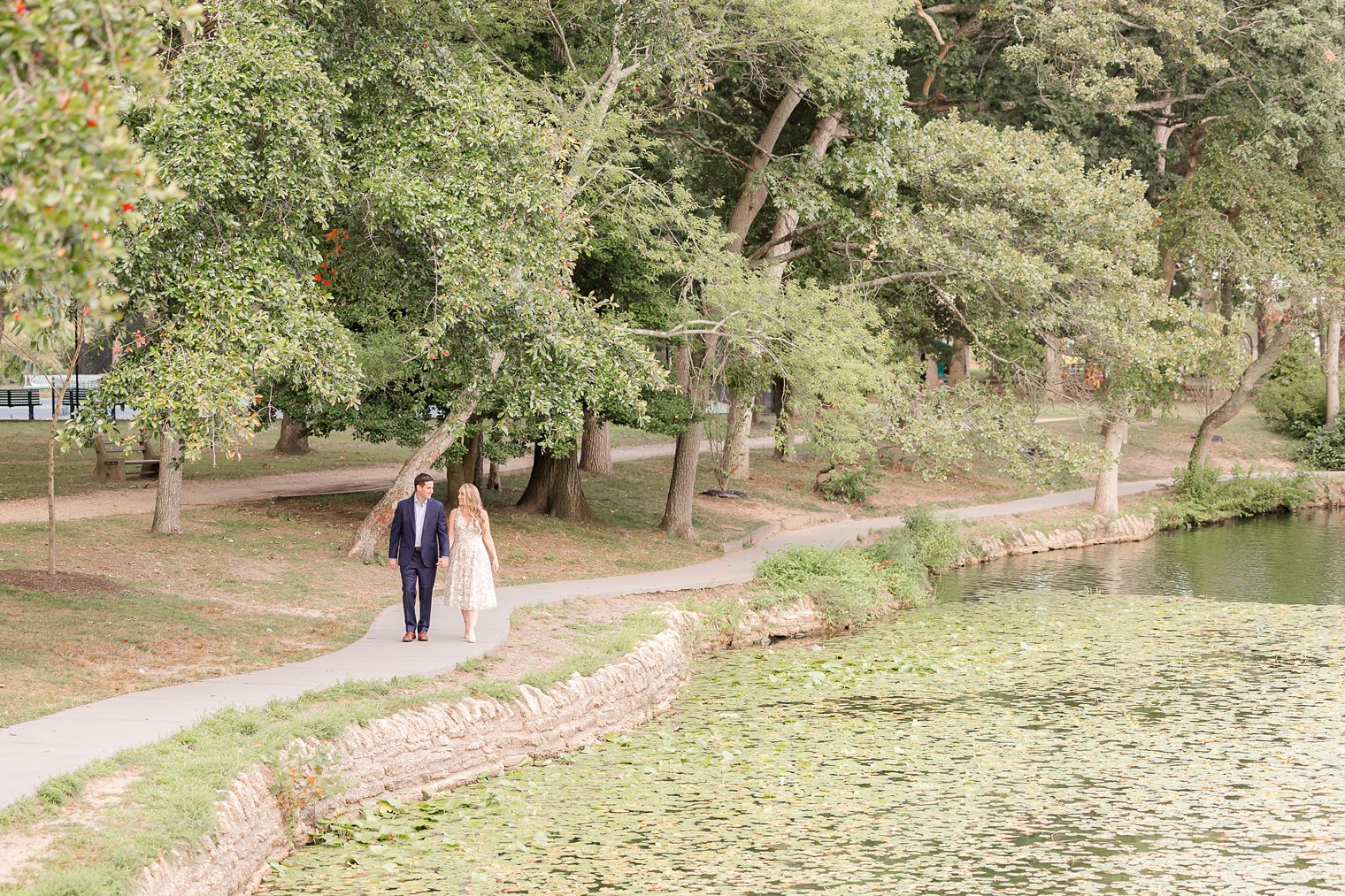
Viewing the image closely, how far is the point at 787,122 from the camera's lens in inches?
1125

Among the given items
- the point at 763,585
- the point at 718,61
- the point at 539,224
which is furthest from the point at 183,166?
the point at 718,61

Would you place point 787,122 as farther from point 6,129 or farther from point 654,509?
point 6,129

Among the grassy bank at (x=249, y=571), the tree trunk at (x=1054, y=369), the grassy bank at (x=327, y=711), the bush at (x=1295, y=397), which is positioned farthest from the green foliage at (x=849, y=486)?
the bush at (x=1295, y=397)

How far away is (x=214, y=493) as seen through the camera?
2639 cm

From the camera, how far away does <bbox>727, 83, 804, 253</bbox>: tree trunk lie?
25266mm

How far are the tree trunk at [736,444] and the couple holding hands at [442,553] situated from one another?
12.2 metres

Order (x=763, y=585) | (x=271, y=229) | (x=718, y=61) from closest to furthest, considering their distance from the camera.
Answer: (x=271, y=229)
(x=763, y=585)
(x=718, y=61)

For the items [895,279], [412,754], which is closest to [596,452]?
[895,279]

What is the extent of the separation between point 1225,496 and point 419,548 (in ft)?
87.0

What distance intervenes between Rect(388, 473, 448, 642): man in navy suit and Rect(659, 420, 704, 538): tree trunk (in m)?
11.8

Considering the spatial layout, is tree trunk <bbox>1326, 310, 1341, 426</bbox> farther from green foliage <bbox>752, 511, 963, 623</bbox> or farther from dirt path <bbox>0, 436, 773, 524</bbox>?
dirt path <bbox>0, 436, 773, 524</bbox>

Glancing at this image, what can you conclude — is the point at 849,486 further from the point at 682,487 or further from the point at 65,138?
the point at 65,138

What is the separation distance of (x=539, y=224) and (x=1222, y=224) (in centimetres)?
2134

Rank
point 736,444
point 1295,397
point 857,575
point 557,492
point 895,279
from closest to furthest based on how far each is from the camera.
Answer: point 857,575 → point 895,279 → point 557,492 → point 736,444 → point 1295,397
